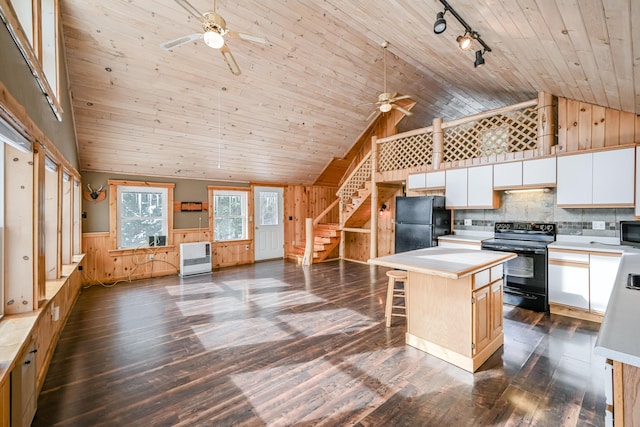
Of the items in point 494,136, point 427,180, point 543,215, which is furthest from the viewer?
point 427,180

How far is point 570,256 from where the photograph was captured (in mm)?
3570

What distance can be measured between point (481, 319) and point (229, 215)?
19.8 ft

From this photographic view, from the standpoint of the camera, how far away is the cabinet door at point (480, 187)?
448 centimetres

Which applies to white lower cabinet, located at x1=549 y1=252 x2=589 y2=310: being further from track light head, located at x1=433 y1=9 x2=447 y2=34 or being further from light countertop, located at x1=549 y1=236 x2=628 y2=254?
track light head, located at x1=433 y1=9 x2=447 y2=34

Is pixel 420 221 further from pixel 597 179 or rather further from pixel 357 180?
pixel 357 180

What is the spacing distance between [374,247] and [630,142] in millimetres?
4213

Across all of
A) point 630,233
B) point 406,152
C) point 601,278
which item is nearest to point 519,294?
point 601,278

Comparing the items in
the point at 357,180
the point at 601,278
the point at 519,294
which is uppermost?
the point at 357,180

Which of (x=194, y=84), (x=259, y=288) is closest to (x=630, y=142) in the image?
(x=259, y=288)

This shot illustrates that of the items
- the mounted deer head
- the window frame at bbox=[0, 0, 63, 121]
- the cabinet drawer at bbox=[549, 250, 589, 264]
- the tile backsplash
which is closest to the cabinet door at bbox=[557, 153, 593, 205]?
the tile backsplash

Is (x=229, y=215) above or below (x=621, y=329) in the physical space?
above

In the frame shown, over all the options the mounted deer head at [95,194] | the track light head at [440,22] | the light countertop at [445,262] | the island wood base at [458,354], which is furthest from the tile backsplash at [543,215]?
the mounted deer head at [95,194]

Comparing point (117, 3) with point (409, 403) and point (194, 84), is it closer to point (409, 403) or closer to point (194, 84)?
point (194, 84)

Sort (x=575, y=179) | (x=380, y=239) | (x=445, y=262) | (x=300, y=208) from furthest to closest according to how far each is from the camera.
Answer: (x=300, y=208)
(x=380, y=239)
(x=575, y=179)
(x=445, y=262)
